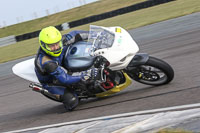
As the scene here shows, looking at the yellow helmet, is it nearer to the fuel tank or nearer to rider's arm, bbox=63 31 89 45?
the fuel tank

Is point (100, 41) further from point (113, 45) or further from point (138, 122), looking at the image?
point (138, 122)

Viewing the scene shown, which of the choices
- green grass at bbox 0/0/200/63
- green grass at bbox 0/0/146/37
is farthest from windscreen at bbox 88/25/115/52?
green grass at bbox 0/0/146/37

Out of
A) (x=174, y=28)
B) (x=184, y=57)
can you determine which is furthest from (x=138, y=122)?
(x=174, y=28)

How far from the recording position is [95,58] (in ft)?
20.0

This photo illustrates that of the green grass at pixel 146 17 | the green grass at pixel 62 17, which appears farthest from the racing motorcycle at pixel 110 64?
the green grass at pixel 62 17

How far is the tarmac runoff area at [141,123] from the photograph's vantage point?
3809 millimetres

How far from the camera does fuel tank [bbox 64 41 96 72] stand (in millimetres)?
6176

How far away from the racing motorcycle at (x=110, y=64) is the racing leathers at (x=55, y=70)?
12 centimetres

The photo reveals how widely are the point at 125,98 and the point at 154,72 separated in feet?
2.11

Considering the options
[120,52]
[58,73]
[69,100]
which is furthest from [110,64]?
[69,100]

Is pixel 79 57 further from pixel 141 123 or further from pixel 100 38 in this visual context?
pixel 141 123

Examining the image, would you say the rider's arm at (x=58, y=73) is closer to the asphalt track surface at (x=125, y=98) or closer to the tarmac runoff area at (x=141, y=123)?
the asphalt track surface at (x=125, y=98)

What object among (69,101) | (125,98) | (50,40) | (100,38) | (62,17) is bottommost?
(125,98)

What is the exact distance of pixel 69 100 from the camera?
6398 millimetres
